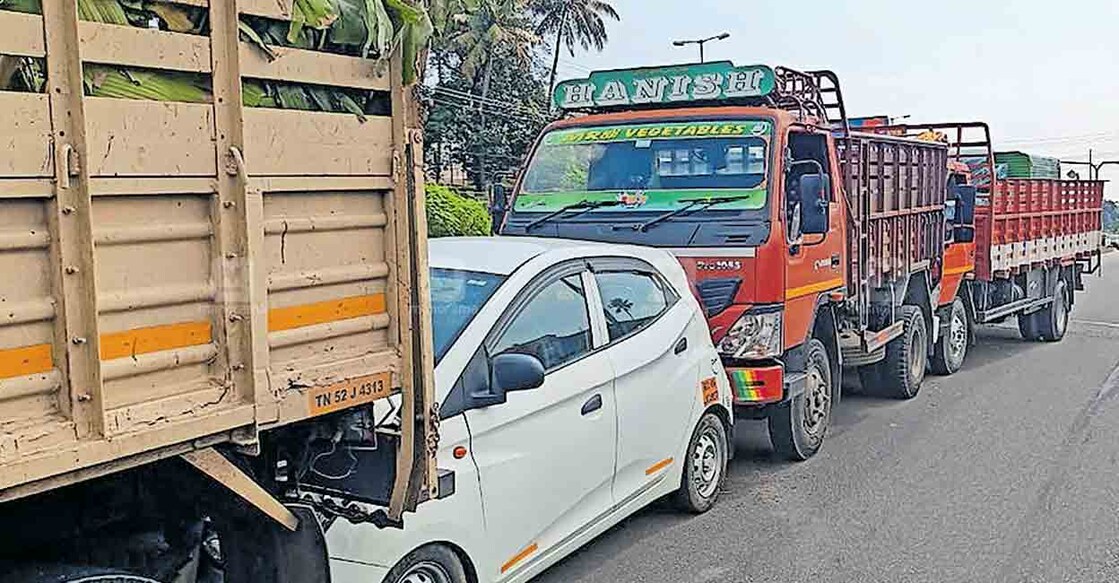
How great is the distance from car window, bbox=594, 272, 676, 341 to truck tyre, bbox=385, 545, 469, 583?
160 cm

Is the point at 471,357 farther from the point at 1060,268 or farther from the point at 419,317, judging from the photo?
the point at 1060,268

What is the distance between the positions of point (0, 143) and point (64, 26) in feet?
1.00

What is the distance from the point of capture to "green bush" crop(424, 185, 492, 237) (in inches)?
846

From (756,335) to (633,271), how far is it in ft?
5.04

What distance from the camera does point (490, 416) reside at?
4531 millimetres

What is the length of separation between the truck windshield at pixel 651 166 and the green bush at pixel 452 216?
12.6 meters

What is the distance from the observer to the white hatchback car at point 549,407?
4.34 meters

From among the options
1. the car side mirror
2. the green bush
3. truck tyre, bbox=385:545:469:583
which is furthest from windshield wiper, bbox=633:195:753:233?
the green bush

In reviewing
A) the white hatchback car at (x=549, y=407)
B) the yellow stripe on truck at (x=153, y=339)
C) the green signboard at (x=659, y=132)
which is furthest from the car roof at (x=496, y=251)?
the yellow stripe on truck at (x=153, y=339)

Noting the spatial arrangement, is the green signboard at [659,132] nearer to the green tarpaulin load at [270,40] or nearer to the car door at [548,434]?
the car door at [548,434]

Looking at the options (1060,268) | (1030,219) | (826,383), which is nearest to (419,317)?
(826,383)

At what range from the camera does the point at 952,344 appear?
11742 mm

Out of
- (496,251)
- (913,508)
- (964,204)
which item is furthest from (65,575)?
(964,204)

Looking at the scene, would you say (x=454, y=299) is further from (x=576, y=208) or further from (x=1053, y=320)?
(x=1053, y=320)
